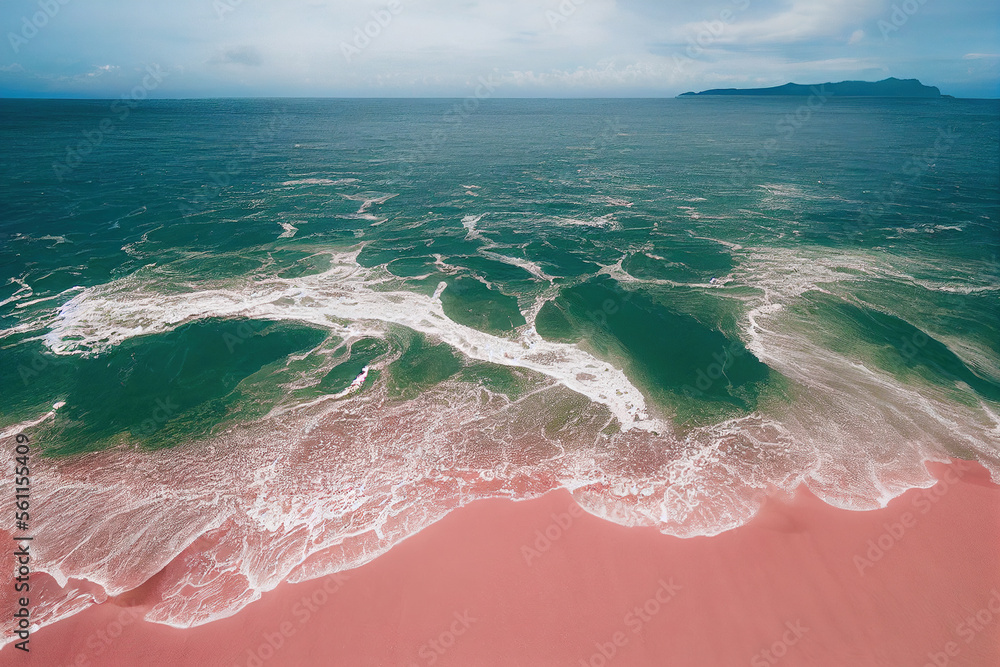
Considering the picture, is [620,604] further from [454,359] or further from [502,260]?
[502,260]

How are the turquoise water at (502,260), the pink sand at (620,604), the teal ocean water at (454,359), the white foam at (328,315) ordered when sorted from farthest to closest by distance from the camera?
the white foam at (328,315), the turquoise water at (502,260), the teal ocean water at (454,359), the pink sand at (620,604)

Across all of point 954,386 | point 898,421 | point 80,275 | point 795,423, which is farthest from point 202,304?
point 954,386

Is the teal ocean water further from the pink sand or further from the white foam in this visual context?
the pink sand

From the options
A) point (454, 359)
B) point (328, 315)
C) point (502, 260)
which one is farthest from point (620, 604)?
point (502, 260)

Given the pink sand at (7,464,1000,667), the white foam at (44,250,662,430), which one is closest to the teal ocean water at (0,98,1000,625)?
the white foam at (44,250,662,430)

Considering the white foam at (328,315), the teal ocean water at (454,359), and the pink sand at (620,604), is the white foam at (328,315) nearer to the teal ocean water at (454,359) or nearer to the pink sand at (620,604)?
the teal ocean water at (454,359)

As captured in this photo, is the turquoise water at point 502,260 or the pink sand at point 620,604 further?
the turquoise water at point 502,260

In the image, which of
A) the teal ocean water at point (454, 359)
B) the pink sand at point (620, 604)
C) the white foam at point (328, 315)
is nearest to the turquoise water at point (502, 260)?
the teal ocean water at point (454, 359)
